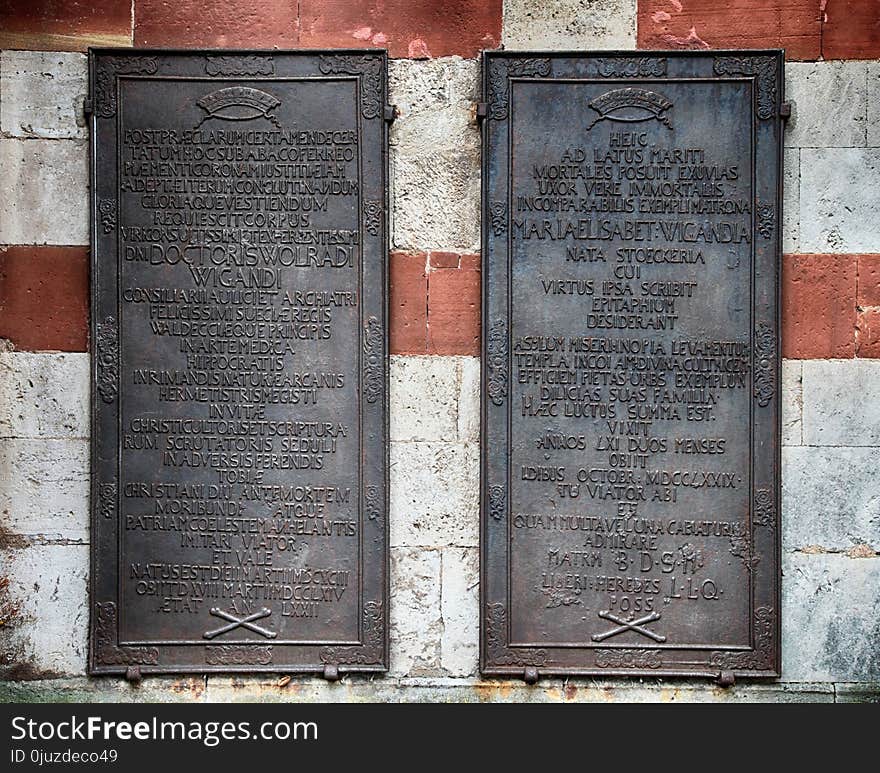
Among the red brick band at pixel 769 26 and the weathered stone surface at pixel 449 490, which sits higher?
the red brick band at pixel 769 26

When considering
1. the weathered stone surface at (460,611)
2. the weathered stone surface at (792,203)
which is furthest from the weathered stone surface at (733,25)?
the weathered stone surface at (460,611)

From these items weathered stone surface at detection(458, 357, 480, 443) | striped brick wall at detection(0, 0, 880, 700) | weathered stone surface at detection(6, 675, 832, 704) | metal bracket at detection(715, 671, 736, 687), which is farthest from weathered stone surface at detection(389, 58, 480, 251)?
metal bracket at detection(715, 671, 736, 687)

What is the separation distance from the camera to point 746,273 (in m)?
5.14

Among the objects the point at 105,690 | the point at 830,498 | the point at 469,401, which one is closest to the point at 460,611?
the point at 469,401

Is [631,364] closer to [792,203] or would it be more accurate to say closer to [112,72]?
[792,203]

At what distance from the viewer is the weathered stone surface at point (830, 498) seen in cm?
521

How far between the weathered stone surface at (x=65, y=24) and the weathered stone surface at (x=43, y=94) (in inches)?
2.9

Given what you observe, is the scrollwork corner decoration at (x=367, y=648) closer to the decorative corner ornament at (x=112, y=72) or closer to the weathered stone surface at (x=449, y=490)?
the weathered stone surface at (x=449, y=490)

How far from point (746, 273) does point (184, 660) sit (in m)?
4.03

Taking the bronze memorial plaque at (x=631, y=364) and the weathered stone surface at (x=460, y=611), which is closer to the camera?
the bronze memorial plaque at (x=631, y=364)

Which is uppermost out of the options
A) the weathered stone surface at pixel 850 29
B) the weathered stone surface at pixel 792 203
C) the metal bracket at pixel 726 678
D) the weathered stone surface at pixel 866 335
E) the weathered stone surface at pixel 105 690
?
the weathered stone surface at pixel 850 29

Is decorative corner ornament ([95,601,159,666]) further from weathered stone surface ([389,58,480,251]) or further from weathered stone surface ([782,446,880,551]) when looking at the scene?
weathered stone surface ([782,446,880,551])

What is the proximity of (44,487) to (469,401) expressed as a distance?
2.59m

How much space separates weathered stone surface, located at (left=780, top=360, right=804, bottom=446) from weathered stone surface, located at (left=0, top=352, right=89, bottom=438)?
4151 millimetres
